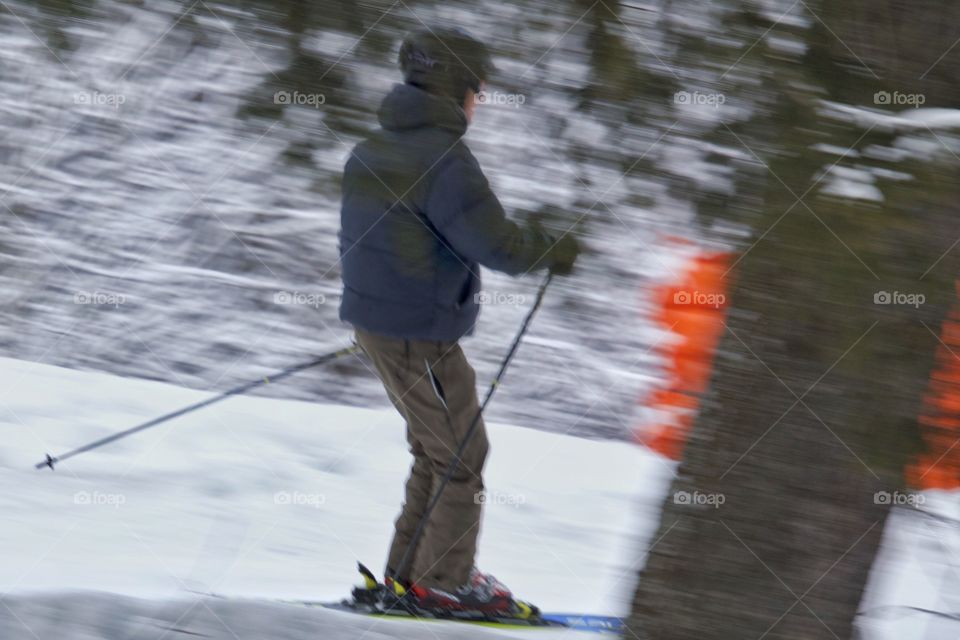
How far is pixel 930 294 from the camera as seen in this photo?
1.80 metres

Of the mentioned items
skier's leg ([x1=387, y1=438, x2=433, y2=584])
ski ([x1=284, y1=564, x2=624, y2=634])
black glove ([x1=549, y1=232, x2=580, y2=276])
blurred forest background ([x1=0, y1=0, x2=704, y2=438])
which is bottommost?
ski ([x1=284, y1=564, x2=624, y2=634])

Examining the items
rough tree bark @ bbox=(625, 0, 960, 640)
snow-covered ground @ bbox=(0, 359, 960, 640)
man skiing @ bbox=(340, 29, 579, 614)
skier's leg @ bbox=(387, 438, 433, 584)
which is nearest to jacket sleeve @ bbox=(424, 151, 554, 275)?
man skiing @ bbox=(340, 29, 579, 614)

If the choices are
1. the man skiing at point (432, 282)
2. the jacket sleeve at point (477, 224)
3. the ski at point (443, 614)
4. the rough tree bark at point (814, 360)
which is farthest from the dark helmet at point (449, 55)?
the ski at point (443, 614)

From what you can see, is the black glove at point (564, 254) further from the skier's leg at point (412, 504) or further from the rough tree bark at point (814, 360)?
the skier's leg at point (412, 504)

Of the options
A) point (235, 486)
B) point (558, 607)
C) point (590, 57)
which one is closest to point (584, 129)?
point (590, 57)

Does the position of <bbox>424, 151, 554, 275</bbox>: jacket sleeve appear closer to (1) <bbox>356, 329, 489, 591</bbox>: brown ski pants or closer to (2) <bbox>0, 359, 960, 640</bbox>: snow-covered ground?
(1) <bbox>356, 329, 489, 591</bbox>: brown ski pants

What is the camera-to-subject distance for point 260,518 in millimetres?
4199

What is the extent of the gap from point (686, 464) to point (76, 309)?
15.8 feet

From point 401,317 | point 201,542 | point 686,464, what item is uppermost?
point 401,317

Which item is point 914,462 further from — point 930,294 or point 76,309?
point 76,309

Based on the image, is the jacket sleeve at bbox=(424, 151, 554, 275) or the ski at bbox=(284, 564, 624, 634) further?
the ski at bbox=(284, 564, 624, 634)

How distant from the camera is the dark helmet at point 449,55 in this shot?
1581 mm

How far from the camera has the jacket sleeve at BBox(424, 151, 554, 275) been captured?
6.12ft

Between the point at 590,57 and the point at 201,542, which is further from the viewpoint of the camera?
the point at 201,542
